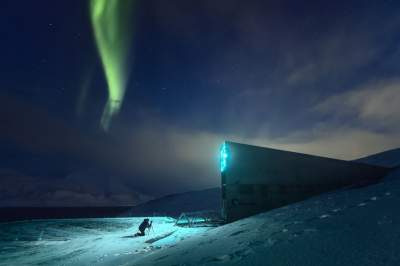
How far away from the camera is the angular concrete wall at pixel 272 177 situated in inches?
661

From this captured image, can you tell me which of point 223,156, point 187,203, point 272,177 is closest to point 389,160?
point 272,177

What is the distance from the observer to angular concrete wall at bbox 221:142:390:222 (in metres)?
16.8

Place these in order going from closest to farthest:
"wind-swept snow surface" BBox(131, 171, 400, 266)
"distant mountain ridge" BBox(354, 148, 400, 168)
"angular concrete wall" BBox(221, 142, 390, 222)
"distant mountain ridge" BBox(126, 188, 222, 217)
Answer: "wind-swept snow surface" BBox(131, 171, 400, 266)
"angular concrete wall" BBox(221, 142, 390, 222)
"distant mountain ridge" BBox(354, 148, 400, 168)
"distant mountain ridge" BBox(126, 188, 222, 217)

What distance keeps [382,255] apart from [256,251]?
275 centimetres

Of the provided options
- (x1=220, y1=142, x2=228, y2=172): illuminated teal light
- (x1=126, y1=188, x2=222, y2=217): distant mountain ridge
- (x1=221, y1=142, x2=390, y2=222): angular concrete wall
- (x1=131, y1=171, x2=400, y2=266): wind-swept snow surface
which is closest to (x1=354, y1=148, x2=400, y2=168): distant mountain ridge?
(x1=221, y1=142, x2=390, y2=222): angular concrete wall

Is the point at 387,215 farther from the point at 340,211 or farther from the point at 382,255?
the point at 382,255

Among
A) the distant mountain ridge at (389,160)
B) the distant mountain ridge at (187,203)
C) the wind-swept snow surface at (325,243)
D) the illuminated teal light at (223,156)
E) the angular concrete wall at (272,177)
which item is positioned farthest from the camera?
the distant mountain ridge at (187,203)

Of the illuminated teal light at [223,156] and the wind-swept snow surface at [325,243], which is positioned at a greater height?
the illuminated teal light at [223,156]

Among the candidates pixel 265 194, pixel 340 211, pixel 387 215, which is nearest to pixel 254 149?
pixel 265 194

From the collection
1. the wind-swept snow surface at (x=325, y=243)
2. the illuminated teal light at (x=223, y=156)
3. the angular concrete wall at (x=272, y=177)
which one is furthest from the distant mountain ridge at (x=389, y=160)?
the wind-swept snow surface at (x=325, y=243)

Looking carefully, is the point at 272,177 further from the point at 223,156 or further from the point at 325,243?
the point at 325,243

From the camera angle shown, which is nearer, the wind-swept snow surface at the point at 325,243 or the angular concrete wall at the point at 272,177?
the wind-swept snow surface at the point at 325,243

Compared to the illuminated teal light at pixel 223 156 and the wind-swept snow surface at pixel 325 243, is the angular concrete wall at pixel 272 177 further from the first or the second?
the wind-swept snow surface at pixel 325 243

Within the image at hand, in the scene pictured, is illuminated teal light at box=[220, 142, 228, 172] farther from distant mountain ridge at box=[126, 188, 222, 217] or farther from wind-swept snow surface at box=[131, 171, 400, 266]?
distant mountain ridge at box=[126, 188, 222, 217]
